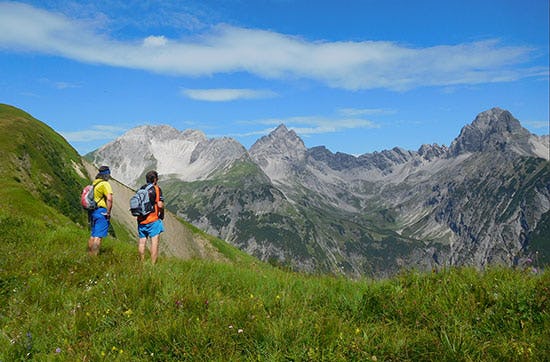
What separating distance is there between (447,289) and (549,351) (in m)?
2.36

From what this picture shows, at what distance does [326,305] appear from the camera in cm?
814

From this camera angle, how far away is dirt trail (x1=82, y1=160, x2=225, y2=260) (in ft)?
250

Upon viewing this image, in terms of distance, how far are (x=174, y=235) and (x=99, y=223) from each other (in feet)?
225

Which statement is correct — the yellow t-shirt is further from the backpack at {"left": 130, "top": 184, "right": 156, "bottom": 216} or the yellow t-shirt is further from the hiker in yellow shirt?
the backpack at {"left": 130, "top": 184, "right": 156, "bottom": 216}

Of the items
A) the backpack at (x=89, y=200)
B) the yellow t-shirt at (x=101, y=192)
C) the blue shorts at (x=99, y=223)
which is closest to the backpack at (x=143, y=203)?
the blue shorts at (x=99, y=223)

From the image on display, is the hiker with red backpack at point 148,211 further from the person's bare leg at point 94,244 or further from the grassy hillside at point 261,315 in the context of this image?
the grassy hillside at point 261,315

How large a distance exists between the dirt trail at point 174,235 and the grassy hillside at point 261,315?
213 feet

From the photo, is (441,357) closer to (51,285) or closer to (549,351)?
(549,351)

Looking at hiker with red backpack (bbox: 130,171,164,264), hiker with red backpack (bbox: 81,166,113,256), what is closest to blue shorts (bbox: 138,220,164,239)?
hiker with red backpack (bbox: 130,171,164,264)

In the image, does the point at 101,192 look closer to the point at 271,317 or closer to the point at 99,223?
the point at 99,223

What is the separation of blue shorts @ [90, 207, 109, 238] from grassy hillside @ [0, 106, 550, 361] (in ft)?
14.2

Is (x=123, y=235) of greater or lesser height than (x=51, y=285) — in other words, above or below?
below

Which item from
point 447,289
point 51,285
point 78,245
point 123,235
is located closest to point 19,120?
point 123,235

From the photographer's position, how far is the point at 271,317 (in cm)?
721
